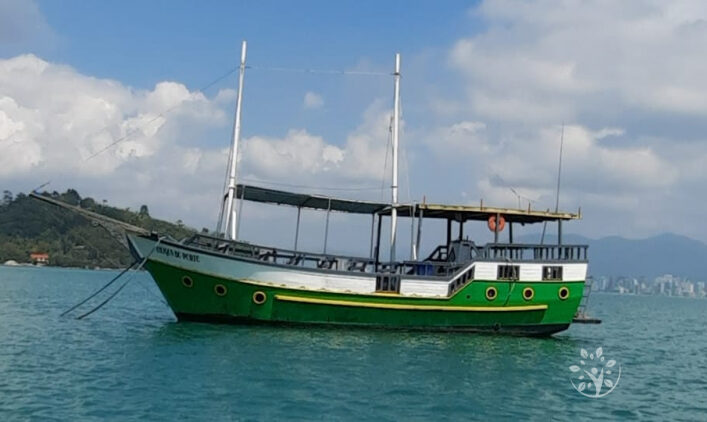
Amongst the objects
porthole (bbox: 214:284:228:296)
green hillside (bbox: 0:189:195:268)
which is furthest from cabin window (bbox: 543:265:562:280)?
green hillside (bbox: 0:189:195:268)

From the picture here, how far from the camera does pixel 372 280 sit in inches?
906

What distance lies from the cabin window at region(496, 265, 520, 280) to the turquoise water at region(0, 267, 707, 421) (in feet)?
6.97

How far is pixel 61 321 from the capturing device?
2656cm

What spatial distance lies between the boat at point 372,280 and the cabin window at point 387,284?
0.11ft

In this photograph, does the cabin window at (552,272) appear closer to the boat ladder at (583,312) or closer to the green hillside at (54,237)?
the boat ladder at (583,312)

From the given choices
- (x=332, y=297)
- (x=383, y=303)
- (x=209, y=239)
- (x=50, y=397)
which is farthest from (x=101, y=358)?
(x=383, y=303)

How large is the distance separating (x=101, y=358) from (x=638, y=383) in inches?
551

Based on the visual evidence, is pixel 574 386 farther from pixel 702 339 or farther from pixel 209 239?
pixel 702 339

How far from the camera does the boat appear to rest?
22.5m

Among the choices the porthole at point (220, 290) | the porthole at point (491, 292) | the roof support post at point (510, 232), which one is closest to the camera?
the porthole at point (220, 290)

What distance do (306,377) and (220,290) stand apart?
783cm

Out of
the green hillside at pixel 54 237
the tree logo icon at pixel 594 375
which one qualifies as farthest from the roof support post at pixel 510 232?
the green hillside at pixel 54 237

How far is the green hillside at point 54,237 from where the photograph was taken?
5842 inches

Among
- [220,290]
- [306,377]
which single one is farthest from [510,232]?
[306,377]
